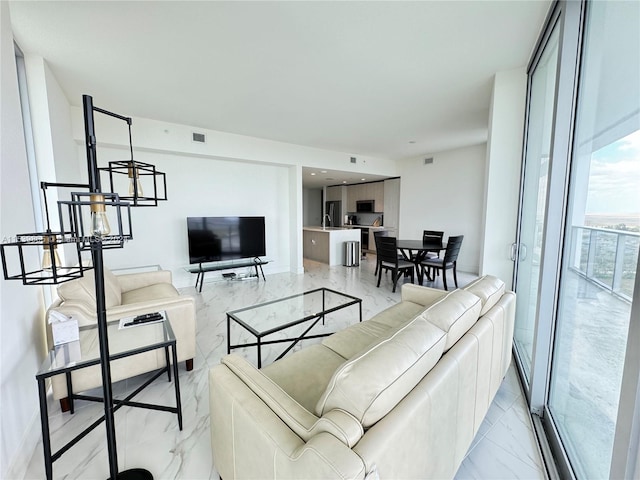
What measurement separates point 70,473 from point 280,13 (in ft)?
10.1

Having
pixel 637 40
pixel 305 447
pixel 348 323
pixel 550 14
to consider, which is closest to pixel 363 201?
pixel 348 323

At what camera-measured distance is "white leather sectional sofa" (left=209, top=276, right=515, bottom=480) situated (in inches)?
31.4

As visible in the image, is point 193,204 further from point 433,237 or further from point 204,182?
point 433,237

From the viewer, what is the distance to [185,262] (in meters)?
5.07

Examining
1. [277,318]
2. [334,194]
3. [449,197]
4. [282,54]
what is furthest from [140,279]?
[334,194]

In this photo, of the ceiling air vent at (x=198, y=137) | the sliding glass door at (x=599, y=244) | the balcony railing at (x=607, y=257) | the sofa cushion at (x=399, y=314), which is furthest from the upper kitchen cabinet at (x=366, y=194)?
the balcony railing at (x=607, y=257)

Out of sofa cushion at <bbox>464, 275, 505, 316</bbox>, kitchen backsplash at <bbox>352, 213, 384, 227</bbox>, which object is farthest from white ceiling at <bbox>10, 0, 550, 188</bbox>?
kitchen backsplash at <bbox>352, 213, 384, 227</bbox>

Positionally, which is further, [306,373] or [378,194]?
[378,194]

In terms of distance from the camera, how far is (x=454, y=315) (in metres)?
1.40

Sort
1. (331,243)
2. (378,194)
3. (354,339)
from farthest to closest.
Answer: (378,194) < (331,243) < (354,339)

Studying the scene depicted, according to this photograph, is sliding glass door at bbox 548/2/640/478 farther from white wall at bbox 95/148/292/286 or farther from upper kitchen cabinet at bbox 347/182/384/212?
upper kitchen cabinet at bbox 347/182/384/212

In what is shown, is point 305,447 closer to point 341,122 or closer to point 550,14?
point 550,14

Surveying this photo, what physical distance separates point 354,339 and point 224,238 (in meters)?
3.85

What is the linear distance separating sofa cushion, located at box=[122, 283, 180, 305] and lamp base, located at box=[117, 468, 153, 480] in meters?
1.48
